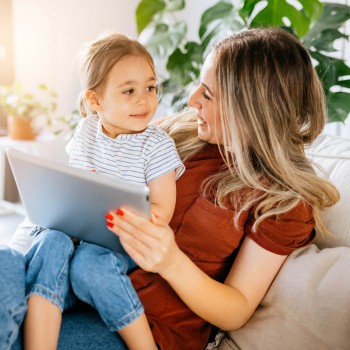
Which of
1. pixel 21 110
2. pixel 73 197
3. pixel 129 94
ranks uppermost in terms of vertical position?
pixel 129 94

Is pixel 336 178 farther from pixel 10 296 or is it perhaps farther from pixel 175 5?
pixel 175 5

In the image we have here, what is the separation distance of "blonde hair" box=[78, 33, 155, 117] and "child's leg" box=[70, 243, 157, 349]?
0.42 metres

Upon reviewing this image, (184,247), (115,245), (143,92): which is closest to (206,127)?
(143,92)

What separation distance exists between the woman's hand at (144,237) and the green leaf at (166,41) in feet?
5.62

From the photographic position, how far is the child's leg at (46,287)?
91 centimetres

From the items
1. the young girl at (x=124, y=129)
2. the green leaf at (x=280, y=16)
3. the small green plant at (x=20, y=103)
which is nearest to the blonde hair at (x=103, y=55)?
the young girl at (x=124, y=129)

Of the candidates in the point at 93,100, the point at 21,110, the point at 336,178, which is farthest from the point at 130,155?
the point at 21,110

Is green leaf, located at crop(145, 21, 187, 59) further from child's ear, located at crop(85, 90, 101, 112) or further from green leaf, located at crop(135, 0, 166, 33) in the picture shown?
child's ear, located at crop(85, 90, 101, 112)

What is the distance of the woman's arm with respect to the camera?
878mm

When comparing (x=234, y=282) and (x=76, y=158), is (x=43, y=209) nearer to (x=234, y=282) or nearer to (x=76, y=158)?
(x=76, y=158)

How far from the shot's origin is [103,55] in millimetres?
1151

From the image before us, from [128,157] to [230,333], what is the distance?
0.47 m

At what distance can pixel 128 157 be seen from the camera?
44.5 inches

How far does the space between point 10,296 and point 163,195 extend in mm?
387
